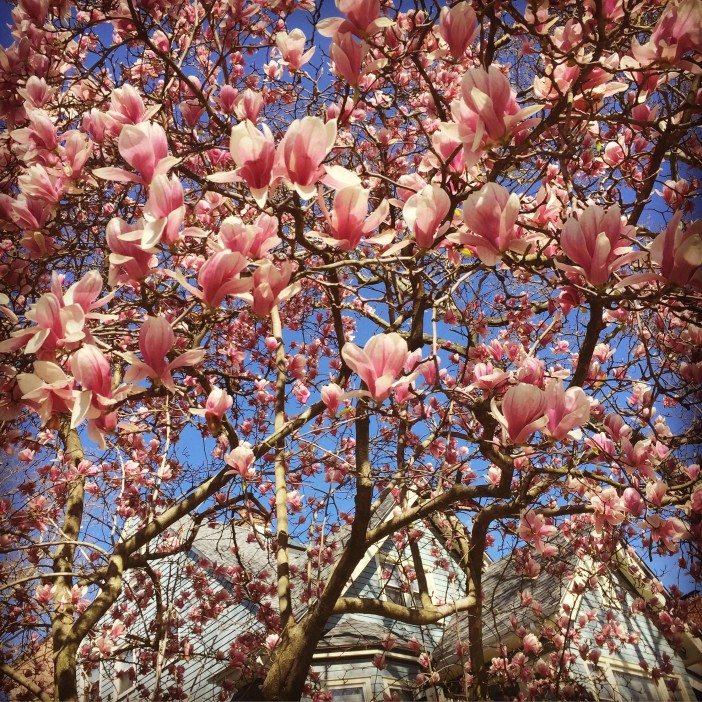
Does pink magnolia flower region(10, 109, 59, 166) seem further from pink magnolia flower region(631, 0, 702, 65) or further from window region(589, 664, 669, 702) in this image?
window region(589, 664, 669, 702)

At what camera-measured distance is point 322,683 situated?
577 centimetres

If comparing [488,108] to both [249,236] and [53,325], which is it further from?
[53,325]

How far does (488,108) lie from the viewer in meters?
1.20

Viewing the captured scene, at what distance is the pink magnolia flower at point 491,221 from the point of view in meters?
1.18

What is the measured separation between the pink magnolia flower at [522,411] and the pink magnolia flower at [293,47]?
1.58m

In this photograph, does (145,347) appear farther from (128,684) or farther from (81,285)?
(128,684)

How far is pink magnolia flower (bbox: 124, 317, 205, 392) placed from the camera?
3.93 ft

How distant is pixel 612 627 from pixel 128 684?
697 centimetres

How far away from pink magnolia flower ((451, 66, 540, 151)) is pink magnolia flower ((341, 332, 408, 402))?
474 millimetres

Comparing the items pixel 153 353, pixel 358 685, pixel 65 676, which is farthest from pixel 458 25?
pixel 358 685

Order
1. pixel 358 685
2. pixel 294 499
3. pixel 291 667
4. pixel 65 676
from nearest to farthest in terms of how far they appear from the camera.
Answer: pixel 291 667 < pixel 65 676 < pixel 294 499 < pixel 358 685

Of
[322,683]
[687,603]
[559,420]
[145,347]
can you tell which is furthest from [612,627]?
[145,347]

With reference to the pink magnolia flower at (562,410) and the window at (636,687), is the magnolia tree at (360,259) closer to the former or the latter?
the pink magnolia flower at (562,410)

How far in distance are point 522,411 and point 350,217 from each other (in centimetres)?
60
